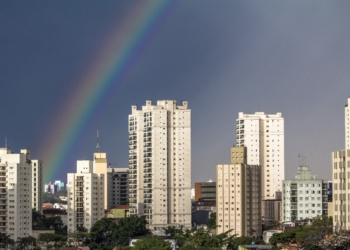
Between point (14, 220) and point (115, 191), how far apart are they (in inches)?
1961

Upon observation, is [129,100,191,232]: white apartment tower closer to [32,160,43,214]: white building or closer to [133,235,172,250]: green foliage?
[32,160,43,214]: white building

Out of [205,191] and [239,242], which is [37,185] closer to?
[205,191]

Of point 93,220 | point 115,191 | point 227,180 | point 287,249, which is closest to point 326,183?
point 227,180

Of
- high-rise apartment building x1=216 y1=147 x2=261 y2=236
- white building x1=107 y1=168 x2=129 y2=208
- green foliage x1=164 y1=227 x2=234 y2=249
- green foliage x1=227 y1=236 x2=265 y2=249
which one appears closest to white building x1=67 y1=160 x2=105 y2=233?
high-rise apartment building x1=216 y1=147 x2=261 y2=236

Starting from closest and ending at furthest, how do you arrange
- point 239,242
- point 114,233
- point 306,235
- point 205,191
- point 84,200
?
point 306,235 < point 239,242 < point 114,233 < point 84,200 < point 205,191

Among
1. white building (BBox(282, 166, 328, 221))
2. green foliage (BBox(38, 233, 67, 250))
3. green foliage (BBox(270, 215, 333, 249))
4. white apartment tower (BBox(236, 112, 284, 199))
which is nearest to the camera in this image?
green foliage (BBox(270, 215, 333, 249))

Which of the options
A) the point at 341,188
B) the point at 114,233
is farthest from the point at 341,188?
the point at 114,233

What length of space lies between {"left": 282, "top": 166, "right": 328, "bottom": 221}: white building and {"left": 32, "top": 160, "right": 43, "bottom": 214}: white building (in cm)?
3321

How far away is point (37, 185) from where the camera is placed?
10894 centimetres

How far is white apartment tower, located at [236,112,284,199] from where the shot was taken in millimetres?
103562

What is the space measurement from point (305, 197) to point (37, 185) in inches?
1435

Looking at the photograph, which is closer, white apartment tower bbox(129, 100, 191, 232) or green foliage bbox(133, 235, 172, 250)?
green foliage bbox(133, 235, 172, 250)

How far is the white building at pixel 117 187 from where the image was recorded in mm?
124375

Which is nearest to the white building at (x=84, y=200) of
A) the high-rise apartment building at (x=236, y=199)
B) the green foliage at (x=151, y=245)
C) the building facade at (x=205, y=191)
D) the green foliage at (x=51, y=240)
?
the green foliage at (x=51, y=240)
